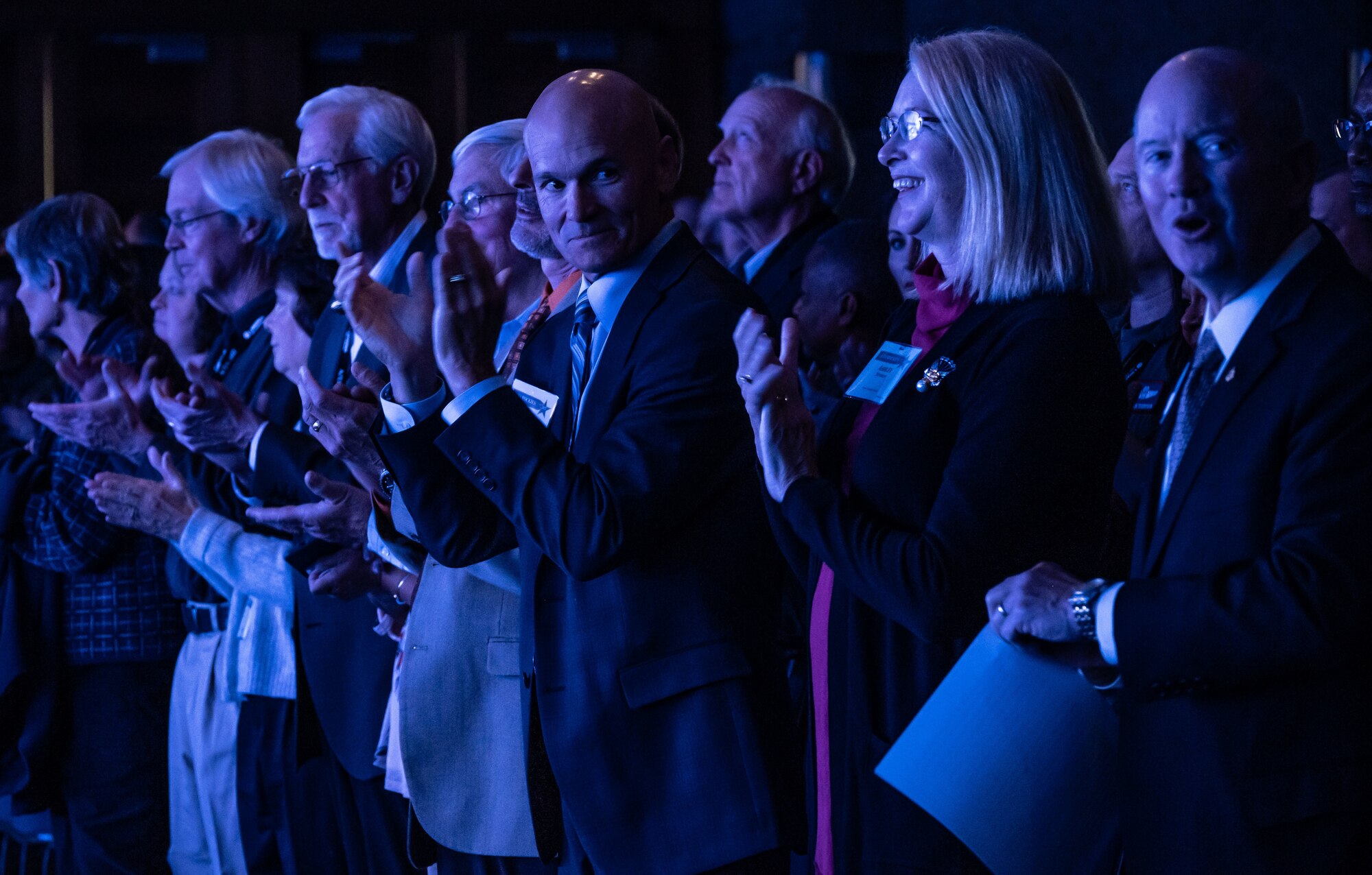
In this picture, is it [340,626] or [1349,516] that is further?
[340,626]

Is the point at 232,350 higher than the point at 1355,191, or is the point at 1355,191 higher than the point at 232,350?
the point at 1355,191

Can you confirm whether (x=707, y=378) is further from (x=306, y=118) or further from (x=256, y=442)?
(x=306, y=118)

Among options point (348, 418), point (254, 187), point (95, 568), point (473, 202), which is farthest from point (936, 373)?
point (95, 568)

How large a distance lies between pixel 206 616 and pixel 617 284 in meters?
2.10

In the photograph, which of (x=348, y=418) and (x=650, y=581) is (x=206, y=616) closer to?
(x=348, y=418)

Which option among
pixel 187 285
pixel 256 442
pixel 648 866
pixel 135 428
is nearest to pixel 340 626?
pixel 256 442

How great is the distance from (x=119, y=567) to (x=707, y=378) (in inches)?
102

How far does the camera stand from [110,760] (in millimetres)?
4309

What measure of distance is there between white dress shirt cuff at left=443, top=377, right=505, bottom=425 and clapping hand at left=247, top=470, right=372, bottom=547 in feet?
2.65

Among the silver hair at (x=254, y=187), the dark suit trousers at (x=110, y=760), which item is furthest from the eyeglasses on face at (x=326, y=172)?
the dark suit trousers at (x=110, y=760)

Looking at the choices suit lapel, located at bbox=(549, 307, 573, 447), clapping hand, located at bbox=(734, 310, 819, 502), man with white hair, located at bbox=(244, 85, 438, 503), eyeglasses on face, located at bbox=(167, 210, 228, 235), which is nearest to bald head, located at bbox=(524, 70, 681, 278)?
suit lapel, located at bbox=(549, 307, 573, 447)

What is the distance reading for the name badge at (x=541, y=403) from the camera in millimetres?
2484

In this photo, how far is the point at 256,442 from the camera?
3209 millimetres

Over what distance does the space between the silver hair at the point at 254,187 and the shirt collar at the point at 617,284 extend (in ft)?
6.84
